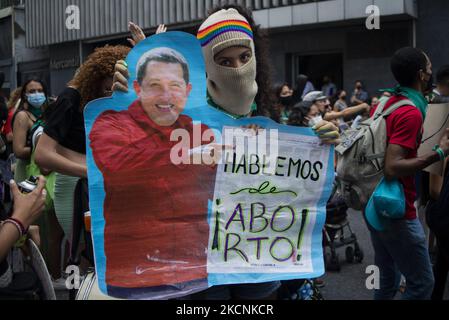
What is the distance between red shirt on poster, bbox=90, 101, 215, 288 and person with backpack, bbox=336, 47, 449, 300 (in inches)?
51.2

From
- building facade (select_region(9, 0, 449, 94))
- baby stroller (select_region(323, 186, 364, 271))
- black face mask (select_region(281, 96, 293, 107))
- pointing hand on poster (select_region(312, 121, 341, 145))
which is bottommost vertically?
baby stroller (select_region(323, 186, 364, 271))

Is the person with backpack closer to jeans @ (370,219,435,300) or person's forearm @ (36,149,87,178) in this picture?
jeans @ (370,219,435,300)

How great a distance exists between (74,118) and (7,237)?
1.23 metres

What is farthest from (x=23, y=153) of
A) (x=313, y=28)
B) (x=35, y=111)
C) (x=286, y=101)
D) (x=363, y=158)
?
(x=313, y=28)

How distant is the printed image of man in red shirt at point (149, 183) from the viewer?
7.41 ft

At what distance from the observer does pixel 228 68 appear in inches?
98.6

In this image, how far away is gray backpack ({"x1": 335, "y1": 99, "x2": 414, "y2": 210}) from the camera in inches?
129

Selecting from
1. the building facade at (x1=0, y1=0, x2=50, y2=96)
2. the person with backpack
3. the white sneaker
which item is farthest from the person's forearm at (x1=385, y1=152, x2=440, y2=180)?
the building facade at (x1=0, y1=0, x2=50, y2=96)

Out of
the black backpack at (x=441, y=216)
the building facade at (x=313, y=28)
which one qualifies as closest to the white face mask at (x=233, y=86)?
the black backpack at (x=441, y=216)

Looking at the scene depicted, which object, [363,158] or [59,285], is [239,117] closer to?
[363,158]

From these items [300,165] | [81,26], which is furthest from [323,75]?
[300,165]

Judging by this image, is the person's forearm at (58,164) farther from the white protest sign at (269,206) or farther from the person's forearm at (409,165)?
the person's forearm at (409,165)
